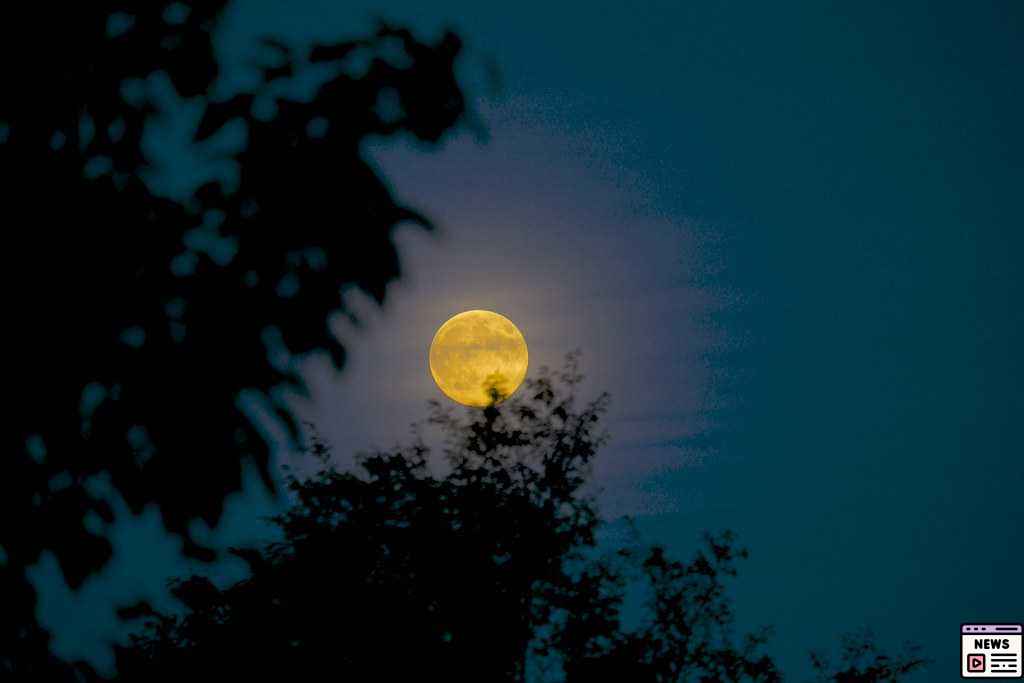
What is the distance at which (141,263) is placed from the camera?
320 cm

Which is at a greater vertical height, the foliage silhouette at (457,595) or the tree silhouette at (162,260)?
the foliage silhouette at (457,595)

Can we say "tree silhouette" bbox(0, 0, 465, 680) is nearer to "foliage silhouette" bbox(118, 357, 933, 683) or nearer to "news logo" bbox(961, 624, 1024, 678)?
"foliage silhouette" bbox(118, 357, 933, 683)

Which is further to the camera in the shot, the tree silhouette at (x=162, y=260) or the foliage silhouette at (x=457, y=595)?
the foliage silhouette at (x=457, y=595)

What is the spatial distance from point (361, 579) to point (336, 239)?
24.0m

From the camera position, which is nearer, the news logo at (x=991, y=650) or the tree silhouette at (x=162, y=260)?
the tree silhouette at (x=162, y=260)

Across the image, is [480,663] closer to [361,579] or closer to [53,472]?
[361,579]

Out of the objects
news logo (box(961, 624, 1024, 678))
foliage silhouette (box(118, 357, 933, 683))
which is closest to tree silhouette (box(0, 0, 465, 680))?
foliage silhouette (box(118, 357, 933, 683))

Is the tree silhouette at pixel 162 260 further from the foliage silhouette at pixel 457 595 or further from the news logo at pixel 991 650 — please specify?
the news logo at pixel 991 650

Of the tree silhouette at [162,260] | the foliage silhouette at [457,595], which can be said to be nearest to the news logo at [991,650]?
the foliage silhouette at [457,595]

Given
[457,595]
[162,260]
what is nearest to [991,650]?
[457,595]

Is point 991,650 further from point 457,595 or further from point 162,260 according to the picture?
point 162,260

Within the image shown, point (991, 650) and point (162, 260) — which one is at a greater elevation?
point (991, 650)

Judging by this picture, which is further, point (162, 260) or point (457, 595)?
point (457, 595)

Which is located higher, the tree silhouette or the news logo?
the news logo
